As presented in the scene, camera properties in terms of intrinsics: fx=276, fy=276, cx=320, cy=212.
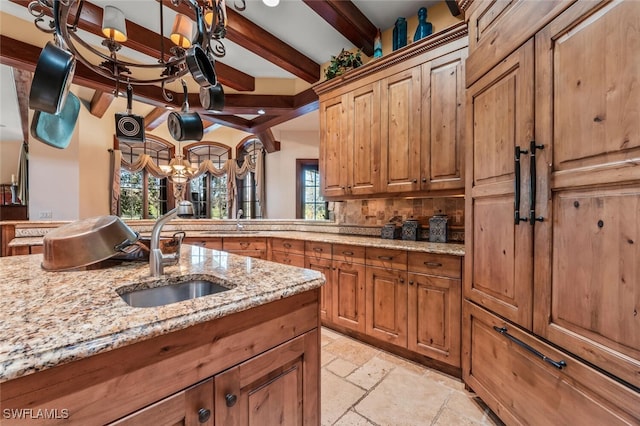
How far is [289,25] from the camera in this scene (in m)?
2.71

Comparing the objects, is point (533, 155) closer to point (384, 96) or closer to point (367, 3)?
point (384, 96)

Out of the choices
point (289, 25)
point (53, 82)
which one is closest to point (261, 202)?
point (289, 25)

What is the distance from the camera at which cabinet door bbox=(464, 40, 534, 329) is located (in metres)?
1.34

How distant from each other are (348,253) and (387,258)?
41cm

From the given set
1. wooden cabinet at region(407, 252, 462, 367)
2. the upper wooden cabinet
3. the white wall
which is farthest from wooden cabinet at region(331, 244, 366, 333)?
the white wall

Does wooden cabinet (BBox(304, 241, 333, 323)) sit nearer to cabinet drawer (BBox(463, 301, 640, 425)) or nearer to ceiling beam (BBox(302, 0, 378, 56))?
cabinet drawer (BBox(463, 301, 640, 425))

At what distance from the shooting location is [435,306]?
2059 mm

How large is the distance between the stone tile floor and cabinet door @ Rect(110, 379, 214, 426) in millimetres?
1122

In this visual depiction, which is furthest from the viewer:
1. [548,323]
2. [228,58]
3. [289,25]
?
[228,58]

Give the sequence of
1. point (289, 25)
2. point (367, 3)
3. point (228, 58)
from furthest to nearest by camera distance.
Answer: point (228, 58), point (289, 25), point (367, 3)

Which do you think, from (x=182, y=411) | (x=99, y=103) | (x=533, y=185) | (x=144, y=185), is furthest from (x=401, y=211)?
(x=144, y=185)

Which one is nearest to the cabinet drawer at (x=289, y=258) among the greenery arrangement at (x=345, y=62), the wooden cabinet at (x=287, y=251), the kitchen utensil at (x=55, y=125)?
the wooden cabinet at (x=287, y=251)

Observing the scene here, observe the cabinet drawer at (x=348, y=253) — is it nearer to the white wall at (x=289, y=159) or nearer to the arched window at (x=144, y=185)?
the white wall at (x=289, y=159)

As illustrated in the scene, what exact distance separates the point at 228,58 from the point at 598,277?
3749 mm
